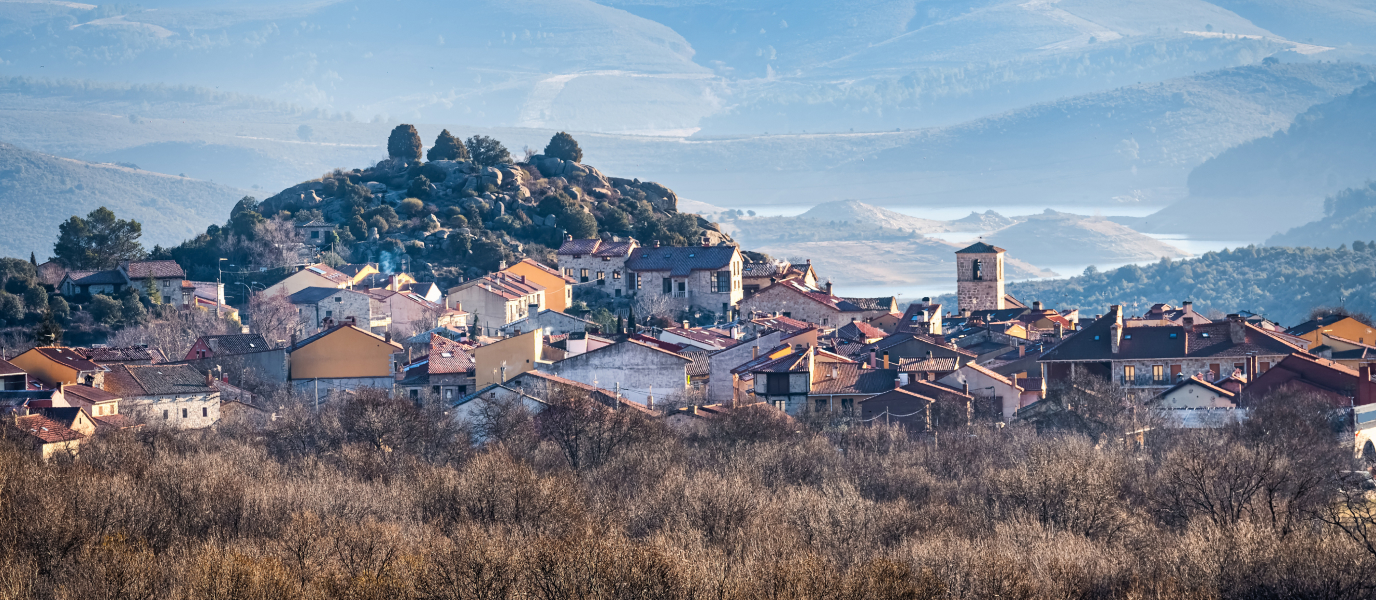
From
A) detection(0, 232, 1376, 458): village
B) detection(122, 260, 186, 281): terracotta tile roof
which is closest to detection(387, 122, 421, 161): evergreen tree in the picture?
detection(122, 260, 186, 281): terracotta tile roof

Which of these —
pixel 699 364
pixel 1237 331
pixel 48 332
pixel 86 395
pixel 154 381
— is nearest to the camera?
pixel 86 395

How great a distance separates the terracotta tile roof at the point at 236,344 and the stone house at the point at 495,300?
15.3 meters

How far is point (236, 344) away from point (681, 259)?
28.4m

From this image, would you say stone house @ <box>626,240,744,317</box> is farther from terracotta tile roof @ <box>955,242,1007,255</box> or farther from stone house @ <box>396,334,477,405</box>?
stone house @ <box>396,334,477,405</box>

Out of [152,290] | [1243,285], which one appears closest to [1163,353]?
[152,290]

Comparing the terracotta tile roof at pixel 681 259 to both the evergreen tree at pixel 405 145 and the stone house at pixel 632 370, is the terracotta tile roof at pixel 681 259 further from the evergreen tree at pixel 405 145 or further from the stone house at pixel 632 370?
the stone house at pixel 632 370

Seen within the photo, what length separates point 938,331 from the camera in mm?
84938

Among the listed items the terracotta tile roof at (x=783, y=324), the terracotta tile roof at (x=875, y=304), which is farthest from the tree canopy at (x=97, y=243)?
the terracotta tile roof at (x=875, y=304)

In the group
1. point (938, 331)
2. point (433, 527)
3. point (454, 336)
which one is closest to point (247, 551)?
point (433, 527)

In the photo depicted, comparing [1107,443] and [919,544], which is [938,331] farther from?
[919,544]

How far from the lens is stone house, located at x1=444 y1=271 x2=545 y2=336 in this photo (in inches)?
3597

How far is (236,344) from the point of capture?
244 feet

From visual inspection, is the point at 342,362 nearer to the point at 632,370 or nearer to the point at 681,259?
the point at 632,370

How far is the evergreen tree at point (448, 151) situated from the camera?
126m
